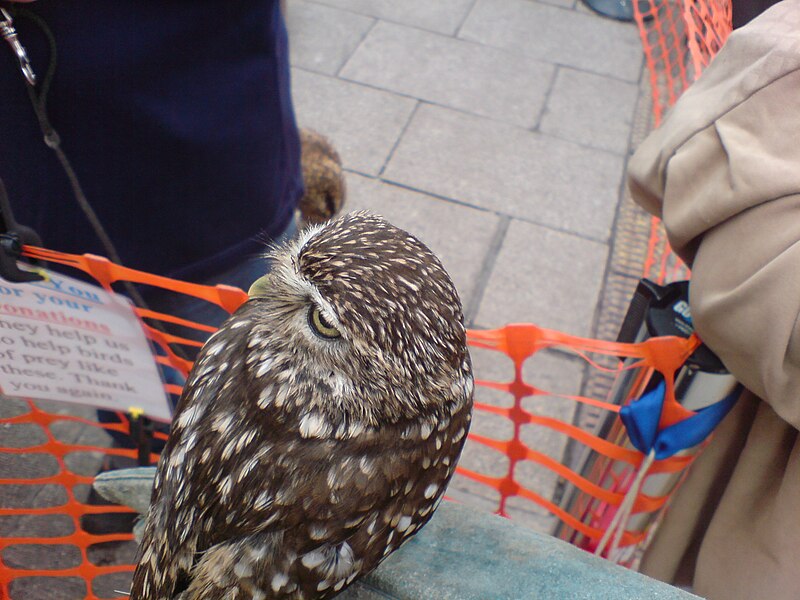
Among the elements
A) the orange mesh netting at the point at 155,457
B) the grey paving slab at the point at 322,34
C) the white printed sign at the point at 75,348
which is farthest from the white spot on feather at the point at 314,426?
the grey paving slab at the point at 322,34

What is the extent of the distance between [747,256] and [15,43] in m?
1.47

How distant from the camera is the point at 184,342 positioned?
67.7 inches

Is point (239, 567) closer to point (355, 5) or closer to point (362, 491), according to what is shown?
point (362, 491)

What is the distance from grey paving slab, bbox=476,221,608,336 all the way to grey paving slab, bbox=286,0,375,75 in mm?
2092

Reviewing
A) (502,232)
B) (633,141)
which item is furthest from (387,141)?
(633,141)

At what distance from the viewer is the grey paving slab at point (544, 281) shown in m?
3.39

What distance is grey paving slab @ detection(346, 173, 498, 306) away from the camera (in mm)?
3590

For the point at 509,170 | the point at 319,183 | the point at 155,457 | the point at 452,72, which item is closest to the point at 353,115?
the point at 452,72

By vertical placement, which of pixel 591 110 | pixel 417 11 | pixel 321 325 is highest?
pixel 321 325

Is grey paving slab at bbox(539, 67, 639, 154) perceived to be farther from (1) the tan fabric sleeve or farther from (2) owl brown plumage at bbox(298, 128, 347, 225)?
(1) the tan fabric sleeve

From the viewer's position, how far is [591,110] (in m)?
4.68

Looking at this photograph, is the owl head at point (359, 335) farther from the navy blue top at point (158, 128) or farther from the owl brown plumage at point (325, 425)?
the navy blue top at point (158, 128)

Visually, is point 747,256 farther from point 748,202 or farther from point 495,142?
point 495,142

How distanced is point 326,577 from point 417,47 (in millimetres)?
4594
